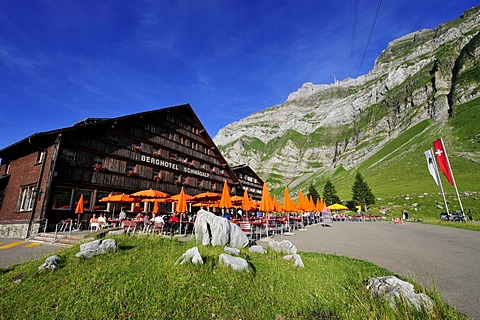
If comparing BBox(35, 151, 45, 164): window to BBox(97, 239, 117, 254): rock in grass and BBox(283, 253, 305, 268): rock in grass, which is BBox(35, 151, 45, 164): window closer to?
BBox(97, 239, 117, 254): rock in grass

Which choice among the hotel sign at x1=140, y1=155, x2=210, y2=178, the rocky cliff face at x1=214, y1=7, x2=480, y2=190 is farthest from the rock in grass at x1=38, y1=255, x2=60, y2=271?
the rocky cliff face at x1=214, y1=7, x2=480, y2=190

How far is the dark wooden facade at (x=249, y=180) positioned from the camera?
163ft

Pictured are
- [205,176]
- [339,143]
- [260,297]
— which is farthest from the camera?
[339,143]

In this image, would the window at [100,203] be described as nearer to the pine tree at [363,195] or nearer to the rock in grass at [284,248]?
the rock in grass at [284,248]

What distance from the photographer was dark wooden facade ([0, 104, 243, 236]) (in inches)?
719

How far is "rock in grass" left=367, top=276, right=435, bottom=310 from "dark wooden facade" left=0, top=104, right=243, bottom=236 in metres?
20.4

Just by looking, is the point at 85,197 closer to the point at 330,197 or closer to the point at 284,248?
the point at 284,248

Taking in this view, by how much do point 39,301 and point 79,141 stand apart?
19028 millimetres

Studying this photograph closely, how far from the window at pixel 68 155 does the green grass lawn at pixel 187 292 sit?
47.3 feet

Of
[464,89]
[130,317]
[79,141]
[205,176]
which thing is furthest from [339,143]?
[130,317]

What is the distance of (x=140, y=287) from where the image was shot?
5.30m

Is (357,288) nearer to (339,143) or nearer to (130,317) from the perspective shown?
(130,317)

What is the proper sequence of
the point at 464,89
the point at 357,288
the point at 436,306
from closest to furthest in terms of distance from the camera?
the point at 436,306
the point at 357,288
the point at 464,89

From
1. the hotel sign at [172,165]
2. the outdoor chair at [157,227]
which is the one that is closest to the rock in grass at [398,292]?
the outdoor chair at [157,227]
